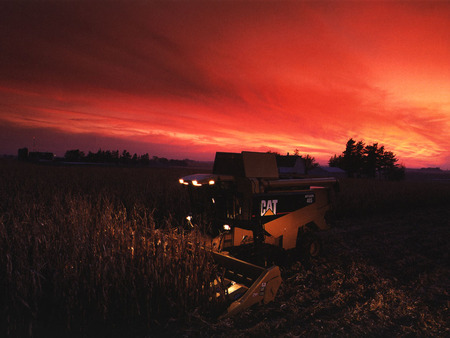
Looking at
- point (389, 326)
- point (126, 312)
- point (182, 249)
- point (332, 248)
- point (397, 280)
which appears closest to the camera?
point (126, 312)

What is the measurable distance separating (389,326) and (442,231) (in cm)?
768

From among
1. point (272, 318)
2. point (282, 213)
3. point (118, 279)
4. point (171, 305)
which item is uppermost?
point (282, 213)

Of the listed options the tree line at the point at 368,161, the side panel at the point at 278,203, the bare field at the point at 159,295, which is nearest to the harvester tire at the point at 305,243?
the bare field at the point at 159,295

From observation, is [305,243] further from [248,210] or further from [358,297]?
[248,210]

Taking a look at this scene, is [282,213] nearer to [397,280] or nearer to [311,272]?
[311,272]

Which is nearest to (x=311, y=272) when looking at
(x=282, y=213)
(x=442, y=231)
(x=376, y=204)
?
(x=282, y=213)

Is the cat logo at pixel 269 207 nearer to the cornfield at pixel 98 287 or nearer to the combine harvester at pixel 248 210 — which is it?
the combine harvester at pixel 248 210

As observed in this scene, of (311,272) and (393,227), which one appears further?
(393,227)

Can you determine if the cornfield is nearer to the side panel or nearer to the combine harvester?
the combine harvester

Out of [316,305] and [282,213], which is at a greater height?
[282,213]

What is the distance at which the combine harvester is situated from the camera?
4.27m

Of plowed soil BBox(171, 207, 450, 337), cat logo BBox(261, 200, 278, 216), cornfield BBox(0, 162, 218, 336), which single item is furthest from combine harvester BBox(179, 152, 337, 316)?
cornfield BBox(0, 162, 218, 336)

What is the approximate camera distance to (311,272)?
512cm

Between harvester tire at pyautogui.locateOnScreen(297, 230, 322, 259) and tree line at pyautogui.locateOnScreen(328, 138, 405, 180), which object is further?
tree line at pyautogui.locateOnScreen(328, 138, 405, 180)
